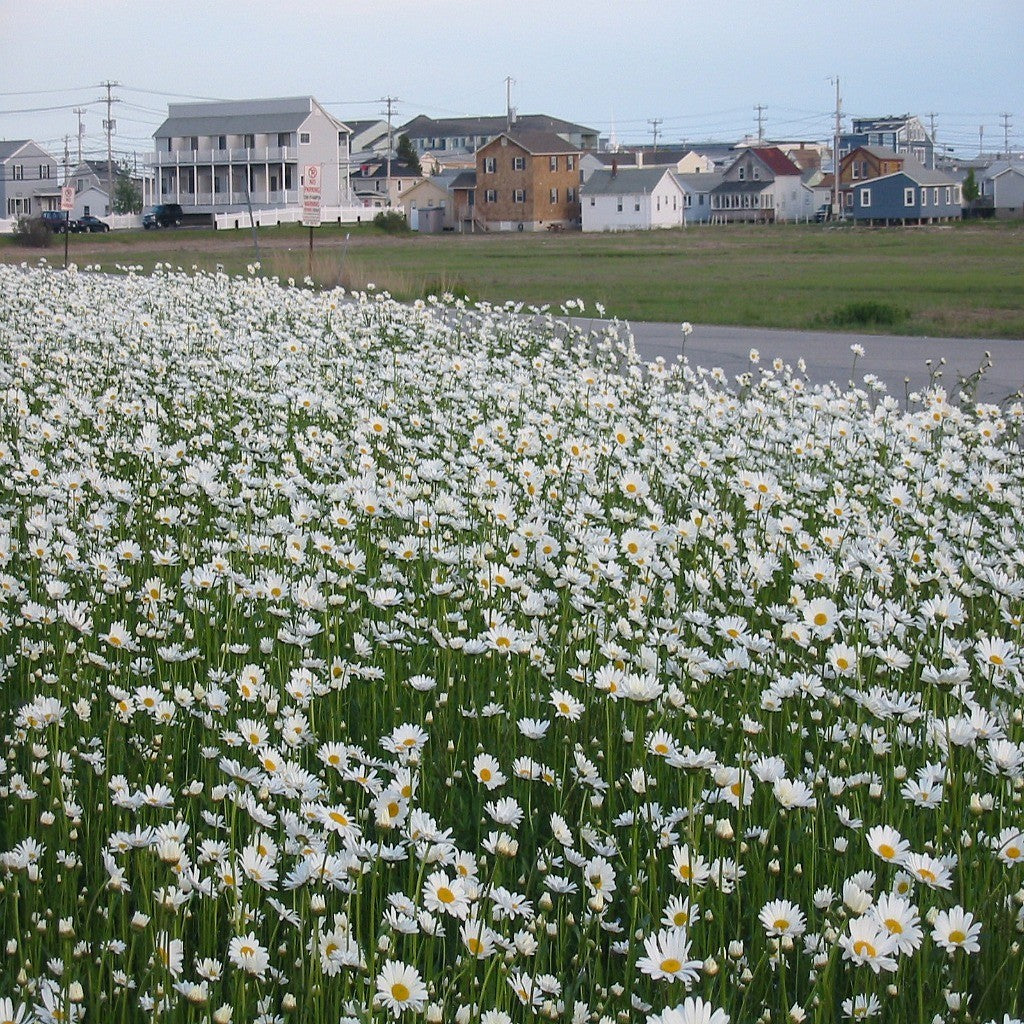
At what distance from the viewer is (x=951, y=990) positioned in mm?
2570

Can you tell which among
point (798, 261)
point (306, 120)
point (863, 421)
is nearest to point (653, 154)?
point (306, 120)

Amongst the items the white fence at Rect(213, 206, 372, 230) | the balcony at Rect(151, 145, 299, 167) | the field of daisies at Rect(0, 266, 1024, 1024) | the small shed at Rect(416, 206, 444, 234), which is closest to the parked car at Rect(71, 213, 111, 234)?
the white fence at Rect(213, 206, 372, 230)

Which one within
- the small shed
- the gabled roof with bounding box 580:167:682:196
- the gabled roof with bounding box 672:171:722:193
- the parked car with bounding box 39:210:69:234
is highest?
the gabled roof with bounding box 672:171:722:193

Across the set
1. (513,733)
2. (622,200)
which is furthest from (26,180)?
(513,733)

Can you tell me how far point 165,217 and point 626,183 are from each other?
32.8 m

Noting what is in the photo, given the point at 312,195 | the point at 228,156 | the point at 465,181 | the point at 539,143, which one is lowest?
the point at 312,195

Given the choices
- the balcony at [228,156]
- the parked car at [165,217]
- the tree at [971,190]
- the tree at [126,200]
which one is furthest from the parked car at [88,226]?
the tree at [971,190]

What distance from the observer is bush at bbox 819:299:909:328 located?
2069 cm

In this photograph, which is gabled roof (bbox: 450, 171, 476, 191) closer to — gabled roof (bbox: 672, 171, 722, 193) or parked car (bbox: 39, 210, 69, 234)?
gabled roof (bbox: 672, 171, 722, 193)

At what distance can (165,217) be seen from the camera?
265 feet

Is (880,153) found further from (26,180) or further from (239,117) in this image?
(26,180)

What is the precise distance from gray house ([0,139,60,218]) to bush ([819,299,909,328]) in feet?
306

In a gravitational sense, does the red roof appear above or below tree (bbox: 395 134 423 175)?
below

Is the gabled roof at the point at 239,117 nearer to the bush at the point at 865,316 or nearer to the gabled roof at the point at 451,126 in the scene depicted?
the gabled roof at the point at 451,126
